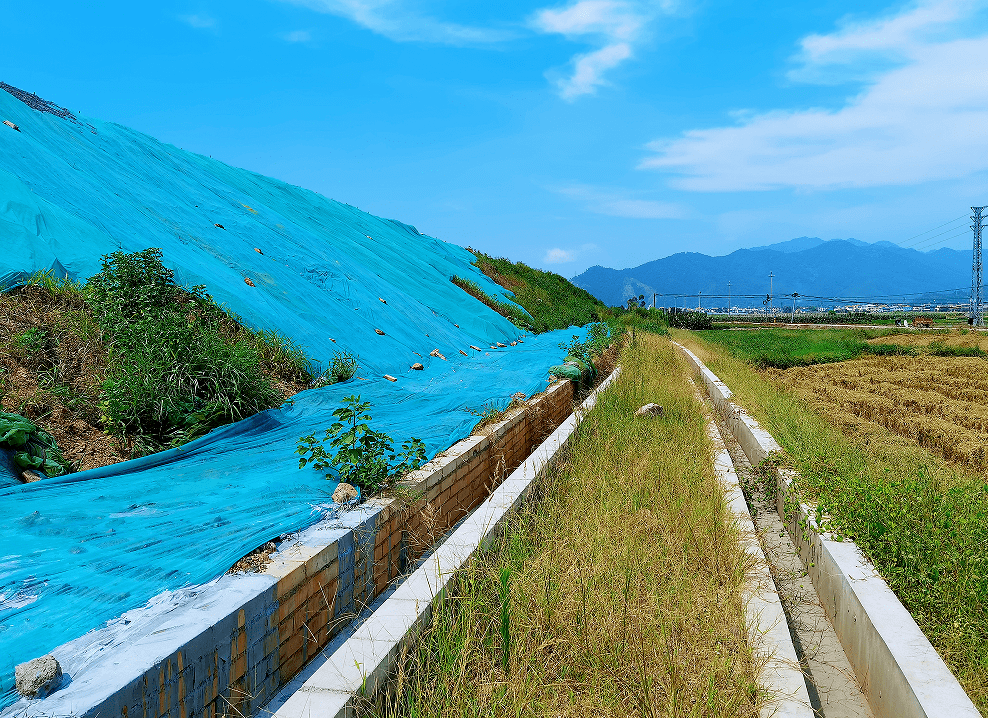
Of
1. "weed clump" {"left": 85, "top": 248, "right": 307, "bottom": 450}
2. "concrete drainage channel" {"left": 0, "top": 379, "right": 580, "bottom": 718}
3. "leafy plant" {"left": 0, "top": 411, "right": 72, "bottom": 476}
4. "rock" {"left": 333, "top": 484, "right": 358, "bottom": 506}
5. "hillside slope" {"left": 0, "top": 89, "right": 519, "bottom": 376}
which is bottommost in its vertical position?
"concrete drainage channel" {"left": 0, "top": 379, "right": 580, "bottom": 718}

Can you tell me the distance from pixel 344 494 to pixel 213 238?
7.72 meters

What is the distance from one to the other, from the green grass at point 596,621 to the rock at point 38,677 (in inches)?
Answer: 43.3

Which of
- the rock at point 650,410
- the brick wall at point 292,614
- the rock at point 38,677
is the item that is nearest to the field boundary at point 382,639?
the brick wall at point 292,614

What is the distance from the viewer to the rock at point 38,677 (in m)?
1.89

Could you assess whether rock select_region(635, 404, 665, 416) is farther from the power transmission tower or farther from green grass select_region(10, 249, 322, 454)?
the power transmission tower

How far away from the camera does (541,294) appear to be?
81.2ft

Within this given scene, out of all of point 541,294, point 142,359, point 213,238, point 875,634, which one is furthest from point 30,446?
point 541,294

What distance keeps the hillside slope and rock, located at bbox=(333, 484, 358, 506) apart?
4454 mm

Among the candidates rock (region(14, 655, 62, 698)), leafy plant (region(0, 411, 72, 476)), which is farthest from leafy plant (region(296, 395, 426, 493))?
rock (region(14, 655, 62, 698))

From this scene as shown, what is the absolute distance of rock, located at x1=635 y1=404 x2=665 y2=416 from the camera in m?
7.43

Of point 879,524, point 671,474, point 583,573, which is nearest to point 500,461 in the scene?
point 671,474

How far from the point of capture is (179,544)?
3076mm

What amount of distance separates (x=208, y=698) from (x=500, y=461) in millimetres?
3991

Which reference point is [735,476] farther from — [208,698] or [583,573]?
[208,698]
